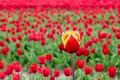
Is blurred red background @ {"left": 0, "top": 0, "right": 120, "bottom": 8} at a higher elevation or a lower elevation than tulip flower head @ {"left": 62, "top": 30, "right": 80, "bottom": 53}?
higher

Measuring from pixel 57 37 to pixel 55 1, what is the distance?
23.8ft

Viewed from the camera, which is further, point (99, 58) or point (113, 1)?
point (113, 1)

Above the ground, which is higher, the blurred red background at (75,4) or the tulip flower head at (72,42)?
the blurred red background at (75,4)

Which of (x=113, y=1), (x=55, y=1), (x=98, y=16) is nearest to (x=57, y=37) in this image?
(x=98, y=16)

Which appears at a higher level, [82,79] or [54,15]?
[54,15]

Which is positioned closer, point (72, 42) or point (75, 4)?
point (72, 42)

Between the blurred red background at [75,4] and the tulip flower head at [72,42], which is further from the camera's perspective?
the blurred red background at [75,4]

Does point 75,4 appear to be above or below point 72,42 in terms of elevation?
above

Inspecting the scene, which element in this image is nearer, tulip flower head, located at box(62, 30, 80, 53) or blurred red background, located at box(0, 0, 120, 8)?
tulip flower head, located at box(62, 30, 80, 53)

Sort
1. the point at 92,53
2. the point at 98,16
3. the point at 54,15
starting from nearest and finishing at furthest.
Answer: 1. the point at 92,53
2. the point at 98,16
3. the point at 54,15

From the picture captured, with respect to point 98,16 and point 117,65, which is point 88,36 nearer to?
point 117,65

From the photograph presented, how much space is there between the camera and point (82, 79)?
13.9ft

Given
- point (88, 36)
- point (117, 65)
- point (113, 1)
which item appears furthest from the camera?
point (113, 1)

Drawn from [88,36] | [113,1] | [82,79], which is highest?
[113,1]
